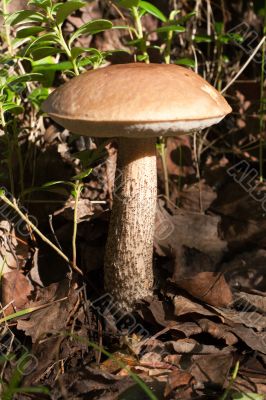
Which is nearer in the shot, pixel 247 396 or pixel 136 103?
pixel 136 103

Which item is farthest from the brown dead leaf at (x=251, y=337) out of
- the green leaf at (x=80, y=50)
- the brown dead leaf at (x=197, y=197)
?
the green leaf at (x=80, y=50)

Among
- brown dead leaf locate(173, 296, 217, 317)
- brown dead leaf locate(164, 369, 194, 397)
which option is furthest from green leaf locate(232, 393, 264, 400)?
brown dead leaf locate(173, 296, 217, 317)

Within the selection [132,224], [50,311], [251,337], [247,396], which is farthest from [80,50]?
[247,396]

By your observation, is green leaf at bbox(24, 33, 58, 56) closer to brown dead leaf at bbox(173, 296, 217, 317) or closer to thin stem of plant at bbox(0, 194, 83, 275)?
thin stem of plant at bbox(0, 194, 83, 275)

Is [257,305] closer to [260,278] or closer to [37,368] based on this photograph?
[260,278]

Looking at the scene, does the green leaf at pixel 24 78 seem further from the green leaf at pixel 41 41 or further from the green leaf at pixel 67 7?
the green leaf at pixel 67 7

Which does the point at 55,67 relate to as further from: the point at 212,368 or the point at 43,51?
the point at 212,368
